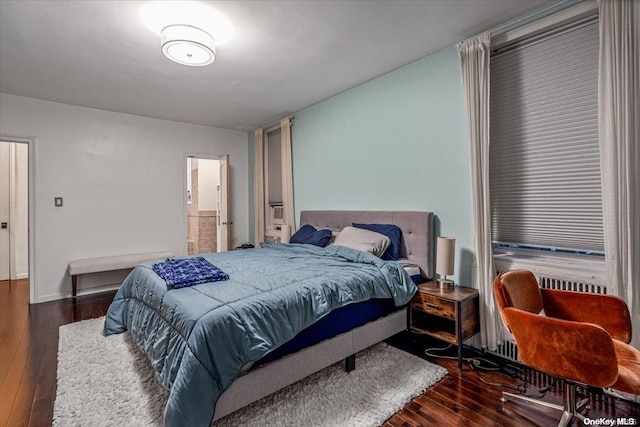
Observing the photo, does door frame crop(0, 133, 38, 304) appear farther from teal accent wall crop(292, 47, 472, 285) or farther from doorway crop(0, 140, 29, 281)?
teal accent wall crop(292, 47, 472, 285)

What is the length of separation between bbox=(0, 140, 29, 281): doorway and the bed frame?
18.3 ft

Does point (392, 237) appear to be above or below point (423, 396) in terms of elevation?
above

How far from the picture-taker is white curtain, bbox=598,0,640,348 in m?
1.84

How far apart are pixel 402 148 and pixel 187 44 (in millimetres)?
2202

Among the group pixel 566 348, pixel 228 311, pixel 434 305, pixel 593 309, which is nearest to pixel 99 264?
pixel 228 311

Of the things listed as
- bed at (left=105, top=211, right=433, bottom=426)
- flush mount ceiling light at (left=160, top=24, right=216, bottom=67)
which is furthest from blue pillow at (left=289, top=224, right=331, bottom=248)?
flush mount ceiling light at (left=160, top=24, right=216, bottom=67)

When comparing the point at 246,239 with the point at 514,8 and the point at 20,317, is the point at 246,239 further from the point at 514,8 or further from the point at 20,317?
the point at 514,8

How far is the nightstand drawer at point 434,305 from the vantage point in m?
2.36

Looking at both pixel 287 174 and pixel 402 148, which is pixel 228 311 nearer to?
pixel 402 148

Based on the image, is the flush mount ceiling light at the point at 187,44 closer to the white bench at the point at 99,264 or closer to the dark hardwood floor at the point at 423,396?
the dark hardwood floor at the point at 423,396

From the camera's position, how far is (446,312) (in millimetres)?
2387

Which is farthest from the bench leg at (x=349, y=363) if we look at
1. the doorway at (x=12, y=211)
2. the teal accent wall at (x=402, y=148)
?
the doorway at (x=12, y=211)

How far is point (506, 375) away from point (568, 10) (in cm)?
266

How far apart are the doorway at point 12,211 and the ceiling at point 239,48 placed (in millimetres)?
2213
